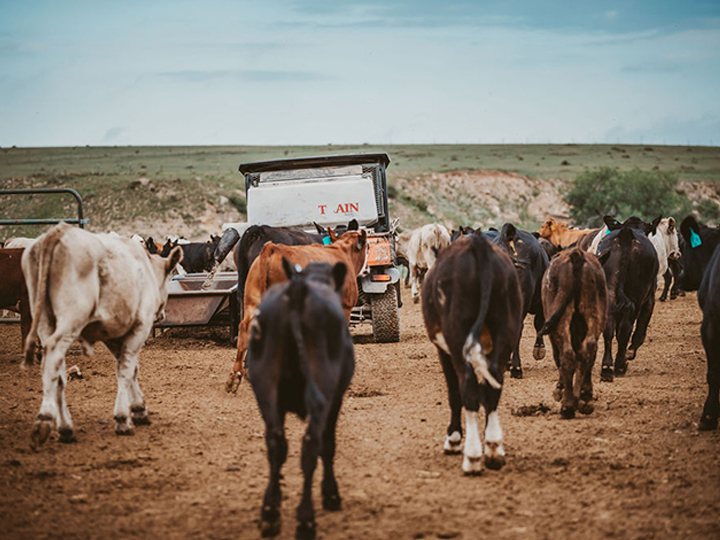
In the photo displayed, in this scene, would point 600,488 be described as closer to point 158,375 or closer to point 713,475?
point 713,475

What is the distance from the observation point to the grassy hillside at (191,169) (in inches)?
2317

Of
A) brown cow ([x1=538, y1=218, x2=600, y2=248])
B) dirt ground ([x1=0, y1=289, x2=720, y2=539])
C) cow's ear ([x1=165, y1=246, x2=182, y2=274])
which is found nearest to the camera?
dirt ground ([x1=0, y1=289, x2=720, y2=539])

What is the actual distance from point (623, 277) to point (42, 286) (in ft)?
23.5

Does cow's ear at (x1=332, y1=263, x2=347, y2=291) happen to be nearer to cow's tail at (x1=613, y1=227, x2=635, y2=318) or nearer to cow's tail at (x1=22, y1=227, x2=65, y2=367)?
cow's tail at (x1=22, y1=227, x2=65, y2=367)

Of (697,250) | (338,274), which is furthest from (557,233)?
(338,274)

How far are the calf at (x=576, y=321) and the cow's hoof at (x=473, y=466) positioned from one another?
90.0 inches

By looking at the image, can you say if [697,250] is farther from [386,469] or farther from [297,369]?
[297,369]

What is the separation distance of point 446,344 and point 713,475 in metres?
2.14

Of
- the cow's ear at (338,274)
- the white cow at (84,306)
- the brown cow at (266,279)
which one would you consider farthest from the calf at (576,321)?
the white cow at (84,306)

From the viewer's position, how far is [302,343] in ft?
14.3

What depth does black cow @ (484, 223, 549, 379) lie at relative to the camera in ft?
34.3

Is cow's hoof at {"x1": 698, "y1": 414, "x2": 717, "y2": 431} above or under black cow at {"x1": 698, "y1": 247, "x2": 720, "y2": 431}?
under

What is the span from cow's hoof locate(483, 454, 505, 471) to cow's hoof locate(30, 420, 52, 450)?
3.55m

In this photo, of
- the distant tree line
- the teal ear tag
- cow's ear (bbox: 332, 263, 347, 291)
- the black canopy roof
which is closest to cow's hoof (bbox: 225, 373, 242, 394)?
cow's ear (bbox: 332, 263, 347, 291)
